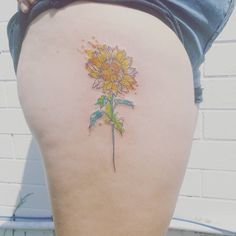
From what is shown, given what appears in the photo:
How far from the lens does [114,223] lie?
0.60m

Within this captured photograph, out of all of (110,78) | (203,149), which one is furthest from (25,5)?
(203,149)

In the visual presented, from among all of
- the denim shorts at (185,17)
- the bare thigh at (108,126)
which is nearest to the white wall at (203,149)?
the denim shorts at (185,17)

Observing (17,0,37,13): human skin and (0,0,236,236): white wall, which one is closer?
(17,0,37,13): human skin

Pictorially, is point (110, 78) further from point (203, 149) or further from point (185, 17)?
point (203, 149)

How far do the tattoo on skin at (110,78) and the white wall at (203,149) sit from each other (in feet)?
3.07

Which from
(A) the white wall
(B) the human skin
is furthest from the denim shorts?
(A) the white wall

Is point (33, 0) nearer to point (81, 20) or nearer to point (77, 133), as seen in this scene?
point (81, 20)

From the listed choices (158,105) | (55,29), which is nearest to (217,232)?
(158,105)

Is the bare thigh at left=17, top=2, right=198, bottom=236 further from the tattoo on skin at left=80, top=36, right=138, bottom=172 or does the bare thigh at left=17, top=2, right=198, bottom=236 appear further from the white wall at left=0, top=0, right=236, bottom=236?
the white wall at left=0, top=0, right=236, bottom=236

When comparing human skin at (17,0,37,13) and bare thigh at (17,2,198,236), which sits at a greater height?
human skin at (17,0,37,13)

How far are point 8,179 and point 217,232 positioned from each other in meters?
0.97

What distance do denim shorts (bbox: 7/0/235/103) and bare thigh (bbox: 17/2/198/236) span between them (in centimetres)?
1

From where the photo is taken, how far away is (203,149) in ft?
5.04

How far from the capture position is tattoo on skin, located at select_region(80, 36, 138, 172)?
60cm
